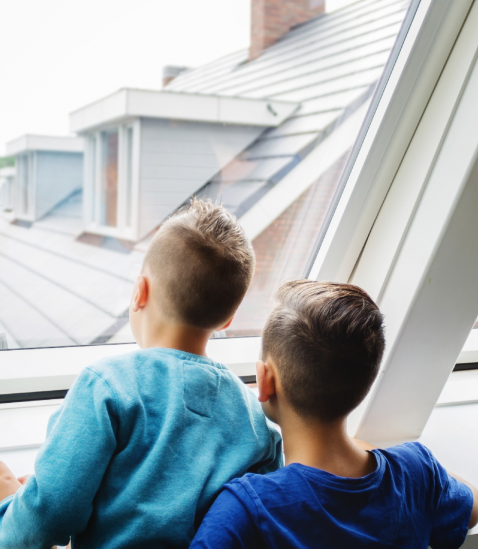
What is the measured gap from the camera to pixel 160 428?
909mm

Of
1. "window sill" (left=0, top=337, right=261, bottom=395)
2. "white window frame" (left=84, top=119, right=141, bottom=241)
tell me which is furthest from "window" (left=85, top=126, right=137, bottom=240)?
"window sill" (left=0, top=337, right=261, bottom=395)

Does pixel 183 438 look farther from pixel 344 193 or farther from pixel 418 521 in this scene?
pixel 344 193

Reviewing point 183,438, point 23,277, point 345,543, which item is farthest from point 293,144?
point 345,543

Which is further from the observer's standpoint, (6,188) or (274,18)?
(274,18)

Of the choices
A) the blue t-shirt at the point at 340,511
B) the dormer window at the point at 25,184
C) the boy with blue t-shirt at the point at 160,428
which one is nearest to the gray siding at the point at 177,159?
the dormer window at the point at 25,184

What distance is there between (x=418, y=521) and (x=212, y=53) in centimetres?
118

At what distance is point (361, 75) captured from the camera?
5.06 ft

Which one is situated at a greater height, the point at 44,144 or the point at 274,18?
the point at 274,18

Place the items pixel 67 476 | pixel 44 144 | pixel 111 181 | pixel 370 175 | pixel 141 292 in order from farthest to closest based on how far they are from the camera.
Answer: pixel 370 175 < pixel 111 181 < pixel 44 144 < pixel 141 292 < pixel 67 476

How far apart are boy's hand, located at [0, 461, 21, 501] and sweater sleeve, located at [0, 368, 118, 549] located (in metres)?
0.12

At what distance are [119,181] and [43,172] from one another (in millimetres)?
188

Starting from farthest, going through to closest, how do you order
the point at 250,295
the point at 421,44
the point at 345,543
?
the point at 250,295
the point at 421,44
the point at 345,543

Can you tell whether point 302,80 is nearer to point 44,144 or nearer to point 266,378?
point 44,144

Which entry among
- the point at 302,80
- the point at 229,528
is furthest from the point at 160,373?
the point at 302,80
